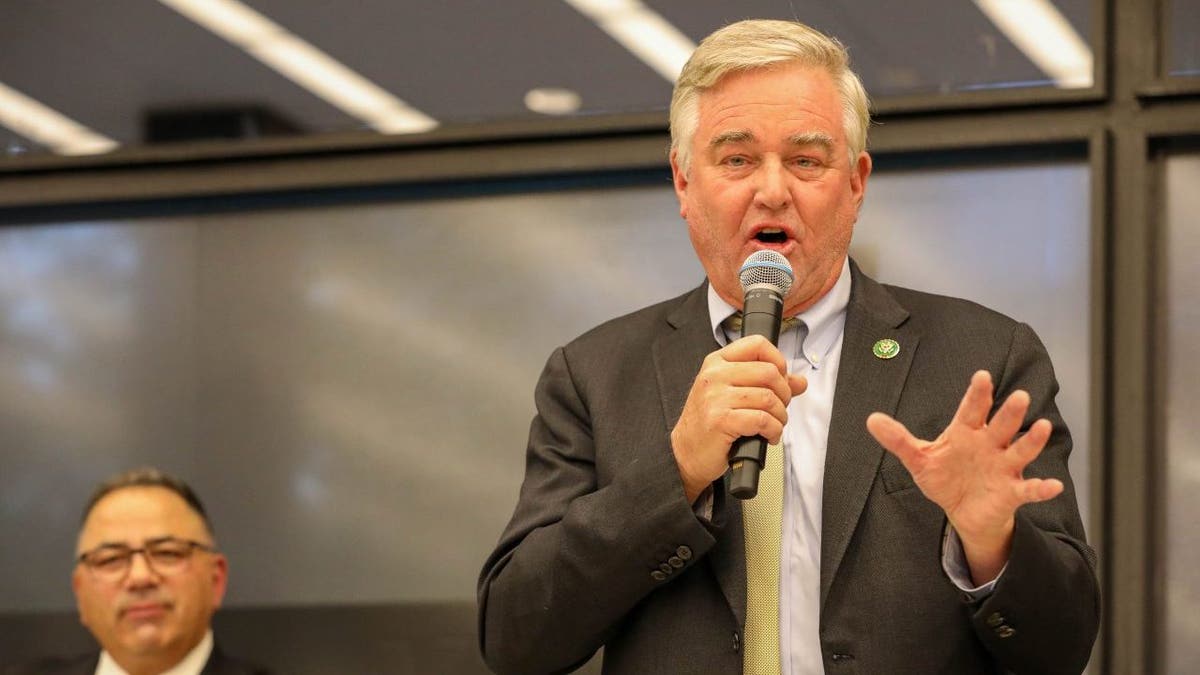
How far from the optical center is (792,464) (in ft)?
8.14

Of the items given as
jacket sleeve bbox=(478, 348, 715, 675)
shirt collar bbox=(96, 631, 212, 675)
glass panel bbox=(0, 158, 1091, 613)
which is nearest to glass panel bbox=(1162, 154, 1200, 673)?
glass panel bbox=(0, 158, 1091, 613)

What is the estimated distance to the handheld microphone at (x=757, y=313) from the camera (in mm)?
2113

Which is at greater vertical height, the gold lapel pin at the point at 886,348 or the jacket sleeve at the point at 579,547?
the gold lapel pin at the point at 886,348

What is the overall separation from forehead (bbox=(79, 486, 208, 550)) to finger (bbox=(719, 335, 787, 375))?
91.5 inches

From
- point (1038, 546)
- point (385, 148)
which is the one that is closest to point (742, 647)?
point (1038, 546)

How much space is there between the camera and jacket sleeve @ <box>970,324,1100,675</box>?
221 cm

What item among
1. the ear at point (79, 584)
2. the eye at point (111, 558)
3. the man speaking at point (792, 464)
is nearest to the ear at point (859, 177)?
the man speaking at point (792, 464)

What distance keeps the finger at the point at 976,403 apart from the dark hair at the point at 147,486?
2.52 meters

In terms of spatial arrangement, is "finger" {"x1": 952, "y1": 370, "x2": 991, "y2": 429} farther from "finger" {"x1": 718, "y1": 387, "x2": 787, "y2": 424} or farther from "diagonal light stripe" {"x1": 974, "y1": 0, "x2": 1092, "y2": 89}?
"diagonal light stripe" {"x1": 974, "y1": 0, "x2": 1092, "y2": 89}

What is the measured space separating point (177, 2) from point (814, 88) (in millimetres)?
2447

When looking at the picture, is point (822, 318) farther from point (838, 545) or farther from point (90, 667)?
point (90, 667)

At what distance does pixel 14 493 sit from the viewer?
4.62 meters

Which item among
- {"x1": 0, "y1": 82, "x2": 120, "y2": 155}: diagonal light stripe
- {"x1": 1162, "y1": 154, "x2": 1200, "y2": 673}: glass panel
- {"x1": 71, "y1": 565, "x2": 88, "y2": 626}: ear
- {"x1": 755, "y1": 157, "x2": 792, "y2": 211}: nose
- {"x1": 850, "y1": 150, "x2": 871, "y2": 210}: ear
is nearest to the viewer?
{"x1": 755, "y1": 157, "x2": 792, "y2": 211}: nose

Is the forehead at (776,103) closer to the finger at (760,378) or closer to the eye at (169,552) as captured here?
the finger at (760,378)
